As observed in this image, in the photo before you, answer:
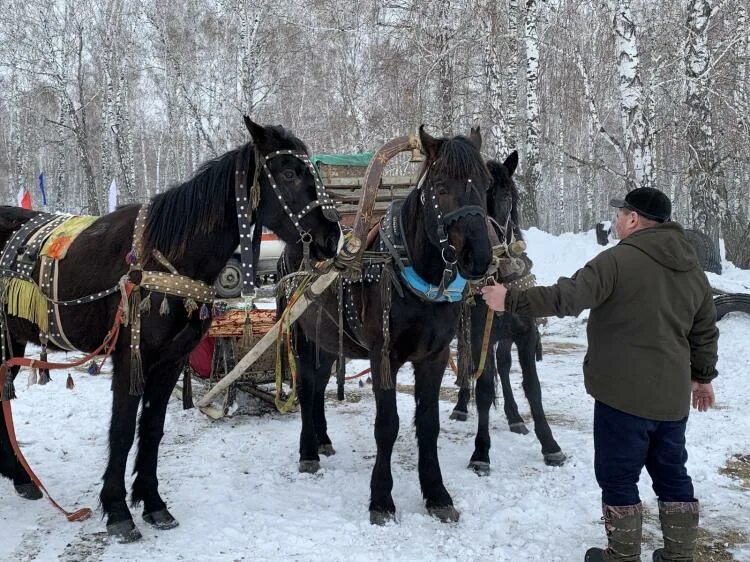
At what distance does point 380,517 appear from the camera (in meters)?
3.87

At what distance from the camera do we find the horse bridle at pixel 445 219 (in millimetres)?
3398

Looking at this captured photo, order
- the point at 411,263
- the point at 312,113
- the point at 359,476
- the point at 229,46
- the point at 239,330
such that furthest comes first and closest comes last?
the point at 312,113
the point at 229,46
the point at 239,330
the point at 359,476
the point at 411,263

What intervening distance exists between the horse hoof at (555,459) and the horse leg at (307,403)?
1854mm

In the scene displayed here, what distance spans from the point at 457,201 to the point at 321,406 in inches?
107

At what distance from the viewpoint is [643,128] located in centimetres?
1002

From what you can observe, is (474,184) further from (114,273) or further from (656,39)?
(656,39)

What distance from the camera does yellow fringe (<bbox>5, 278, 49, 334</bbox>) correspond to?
400 cm

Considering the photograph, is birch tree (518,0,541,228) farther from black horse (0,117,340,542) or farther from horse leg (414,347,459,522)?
black horse (0,117,340,542)

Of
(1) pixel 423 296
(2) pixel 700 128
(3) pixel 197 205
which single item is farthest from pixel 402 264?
(2) pixel 700 128

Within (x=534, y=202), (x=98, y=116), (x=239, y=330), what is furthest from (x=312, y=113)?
(x=239, y=330)

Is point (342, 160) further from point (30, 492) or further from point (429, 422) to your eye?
point (30, 492)

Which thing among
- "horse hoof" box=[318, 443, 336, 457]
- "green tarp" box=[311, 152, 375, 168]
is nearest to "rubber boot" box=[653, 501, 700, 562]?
"horse hoof" box=[318, 443, 336, 457]

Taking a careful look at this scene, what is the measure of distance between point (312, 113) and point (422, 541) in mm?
28386

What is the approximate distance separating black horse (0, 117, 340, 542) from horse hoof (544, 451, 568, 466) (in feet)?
8.50
